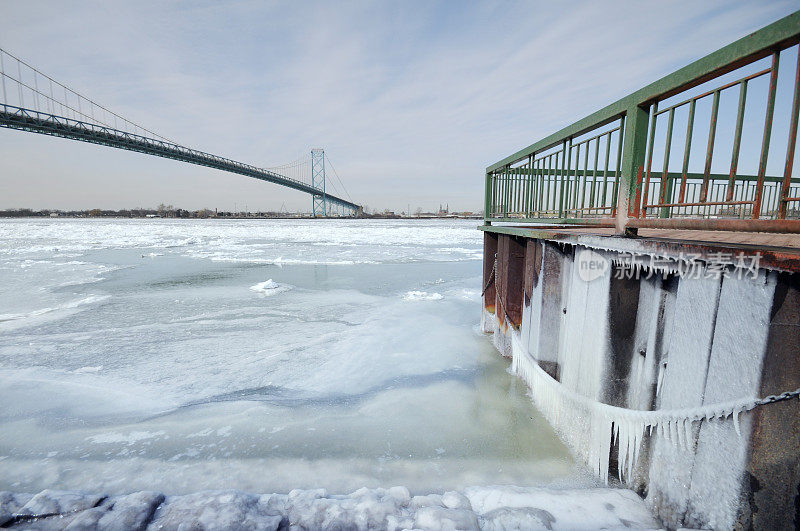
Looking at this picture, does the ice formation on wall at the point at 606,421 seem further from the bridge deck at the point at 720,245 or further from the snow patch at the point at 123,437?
the snow patch at the point at 123,437

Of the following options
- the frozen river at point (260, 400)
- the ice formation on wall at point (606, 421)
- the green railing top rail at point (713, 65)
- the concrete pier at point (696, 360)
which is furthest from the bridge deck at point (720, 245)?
the frozen river at point (260, 400)

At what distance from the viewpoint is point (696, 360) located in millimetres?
1964

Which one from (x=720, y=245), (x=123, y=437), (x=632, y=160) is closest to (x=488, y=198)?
(x=632, y=160)

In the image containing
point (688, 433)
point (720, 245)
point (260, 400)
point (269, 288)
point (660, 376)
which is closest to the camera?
point (720, 245)

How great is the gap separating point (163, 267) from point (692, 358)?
1637 cm

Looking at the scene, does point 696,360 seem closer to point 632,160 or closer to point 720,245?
point 720,245

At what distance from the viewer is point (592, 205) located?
4.03 metres

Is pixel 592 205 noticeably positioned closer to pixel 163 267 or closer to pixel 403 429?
pixel 403 429

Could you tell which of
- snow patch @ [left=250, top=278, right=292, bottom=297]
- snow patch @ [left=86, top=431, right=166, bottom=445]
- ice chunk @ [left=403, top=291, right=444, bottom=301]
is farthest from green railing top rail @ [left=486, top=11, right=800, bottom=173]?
snow patch @ [left=250, top=278, right=292, bottom=297]

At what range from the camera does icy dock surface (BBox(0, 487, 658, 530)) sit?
222cm

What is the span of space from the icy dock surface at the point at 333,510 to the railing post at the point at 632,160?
195cm

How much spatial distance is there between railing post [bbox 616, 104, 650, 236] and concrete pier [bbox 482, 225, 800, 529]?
234 millimetres

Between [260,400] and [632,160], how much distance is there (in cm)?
422

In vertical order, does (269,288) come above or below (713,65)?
below
